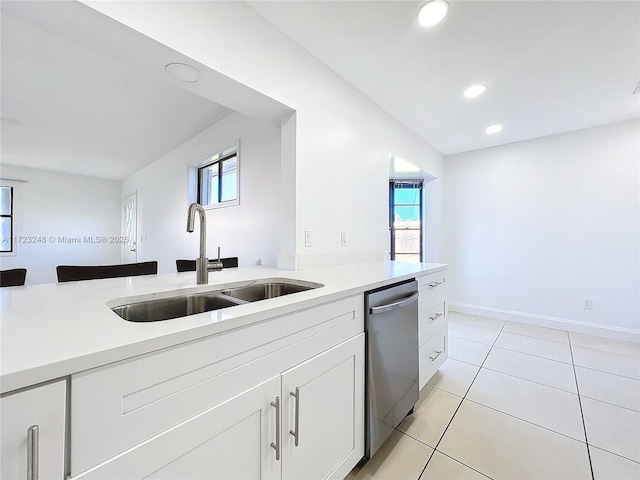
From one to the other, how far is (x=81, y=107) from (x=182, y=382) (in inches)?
140

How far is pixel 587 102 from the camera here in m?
2.51

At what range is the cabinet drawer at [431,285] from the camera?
1.76m

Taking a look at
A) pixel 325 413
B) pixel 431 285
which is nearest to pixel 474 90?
pixel 431 285

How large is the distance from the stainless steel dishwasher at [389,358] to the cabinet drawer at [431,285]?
15 cm

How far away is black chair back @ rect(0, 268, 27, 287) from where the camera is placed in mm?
1204

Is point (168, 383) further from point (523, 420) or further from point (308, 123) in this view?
point (523, 420)

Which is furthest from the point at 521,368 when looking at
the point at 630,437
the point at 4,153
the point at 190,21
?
the point at 4,153

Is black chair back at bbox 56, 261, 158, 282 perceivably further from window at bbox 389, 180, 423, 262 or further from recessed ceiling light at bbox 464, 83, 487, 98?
window at bbox 389, 180, 423, 262

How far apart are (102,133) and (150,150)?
29.0 inches

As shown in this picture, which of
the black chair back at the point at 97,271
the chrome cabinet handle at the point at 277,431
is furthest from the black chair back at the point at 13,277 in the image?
the chrome cabinet handle at the point at 277,431

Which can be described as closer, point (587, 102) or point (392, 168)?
point (587, 102)

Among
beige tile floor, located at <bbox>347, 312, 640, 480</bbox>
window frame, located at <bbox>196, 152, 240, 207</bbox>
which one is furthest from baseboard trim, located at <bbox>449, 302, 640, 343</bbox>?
window frame, located at <bbox>196, 152, 240, 207</bbox>

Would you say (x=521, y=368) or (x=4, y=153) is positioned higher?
(x=4, y=153)

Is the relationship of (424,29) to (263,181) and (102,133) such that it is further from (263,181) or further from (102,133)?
(102,133)
